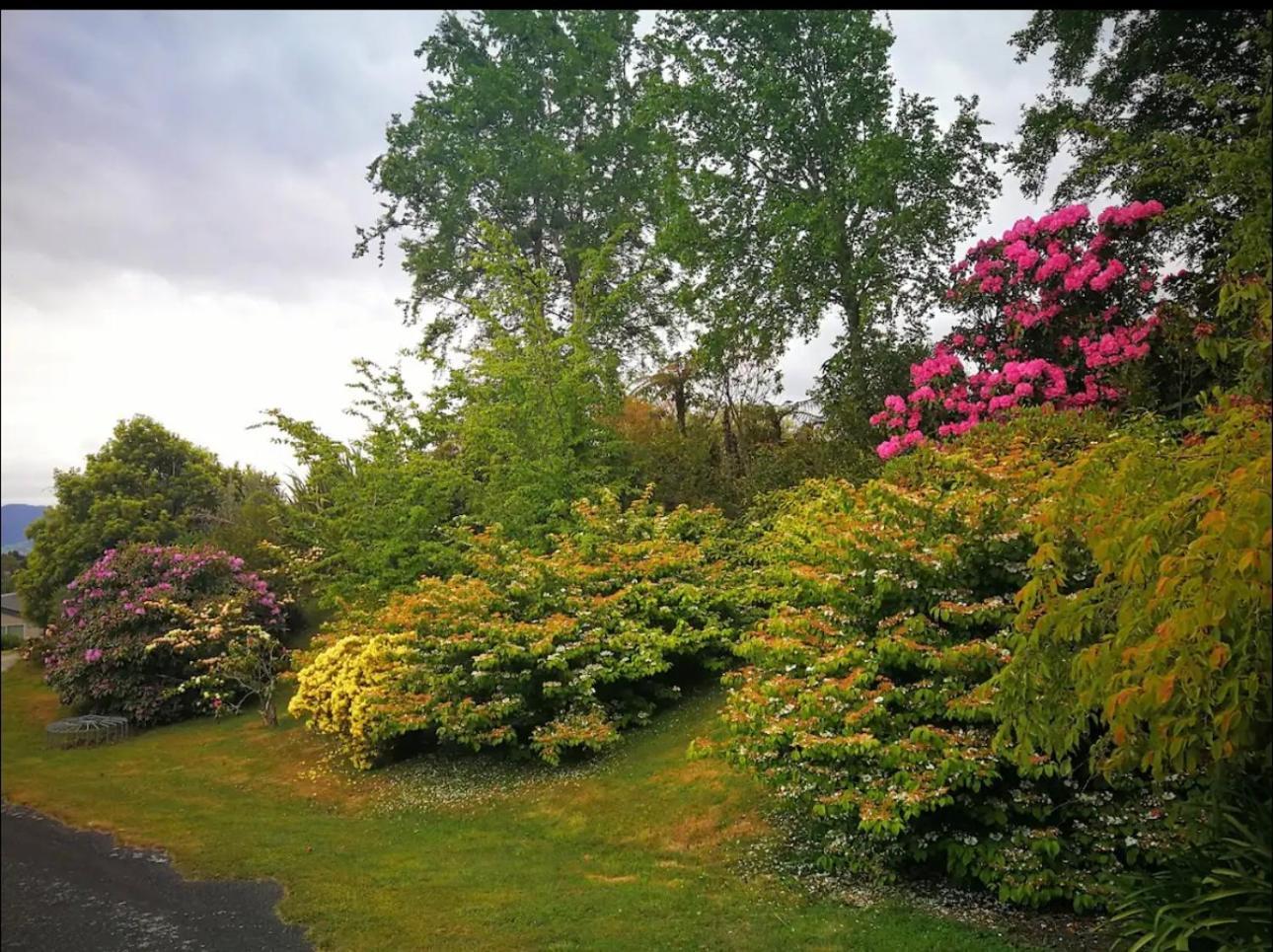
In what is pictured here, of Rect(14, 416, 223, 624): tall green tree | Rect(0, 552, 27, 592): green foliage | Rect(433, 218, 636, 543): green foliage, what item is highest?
Rect(433, 218, 636, 543): green foliage

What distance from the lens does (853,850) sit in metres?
4.32

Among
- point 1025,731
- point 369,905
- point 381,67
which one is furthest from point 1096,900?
point 381,67

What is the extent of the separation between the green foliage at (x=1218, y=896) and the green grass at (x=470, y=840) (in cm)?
59

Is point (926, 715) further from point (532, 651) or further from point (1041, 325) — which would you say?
point (1041, 325)

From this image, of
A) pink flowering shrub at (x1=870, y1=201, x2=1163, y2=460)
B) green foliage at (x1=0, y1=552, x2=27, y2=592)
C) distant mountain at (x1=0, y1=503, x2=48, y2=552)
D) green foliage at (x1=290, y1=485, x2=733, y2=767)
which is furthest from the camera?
pink flowering shrub at (x1=870, y1=201, x2=1163, y2=460)

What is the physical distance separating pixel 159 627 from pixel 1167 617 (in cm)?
874

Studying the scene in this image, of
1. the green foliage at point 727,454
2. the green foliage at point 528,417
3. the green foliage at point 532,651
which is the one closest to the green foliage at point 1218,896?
the green foliage at point 532,651

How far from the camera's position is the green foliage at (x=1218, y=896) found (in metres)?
2.71

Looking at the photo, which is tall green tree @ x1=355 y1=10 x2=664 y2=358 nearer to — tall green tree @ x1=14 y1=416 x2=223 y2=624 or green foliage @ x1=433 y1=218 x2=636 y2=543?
green foliage @ x1=433 y1=218 x2=636 y2=543

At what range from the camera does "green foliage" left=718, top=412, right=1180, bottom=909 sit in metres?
3.73

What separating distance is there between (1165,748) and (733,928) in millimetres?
2025

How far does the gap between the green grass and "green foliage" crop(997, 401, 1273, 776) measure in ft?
4.16

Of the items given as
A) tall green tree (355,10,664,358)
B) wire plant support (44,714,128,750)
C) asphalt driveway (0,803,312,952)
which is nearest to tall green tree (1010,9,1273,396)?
tall green tree (355,10,664,358)

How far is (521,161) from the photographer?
43.4ft
